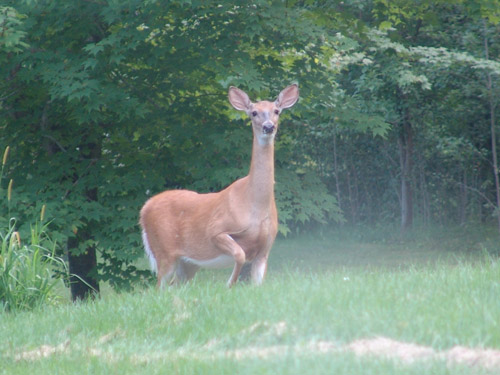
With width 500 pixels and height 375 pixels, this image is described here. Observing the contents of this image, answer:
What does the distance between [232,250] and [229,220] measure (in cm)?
37

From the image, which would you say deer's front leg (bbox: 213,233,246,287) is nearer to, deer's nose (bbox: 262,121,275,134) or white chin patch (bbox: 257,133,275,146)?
white chin patch (bbox: 257,133,275,146)

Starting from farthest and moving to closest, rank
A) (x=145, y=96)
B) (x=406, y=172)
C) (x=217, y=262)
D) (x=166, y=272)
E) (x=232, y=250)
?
(x=406, y=172) → (x=145, y=96) → (x=166, y=272) → (x=217, y=262) → (x=232, y=250)

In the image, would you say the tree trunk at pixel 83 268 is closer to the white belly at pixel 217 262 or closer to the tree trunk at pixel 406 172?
the white belly at pixel 217 262

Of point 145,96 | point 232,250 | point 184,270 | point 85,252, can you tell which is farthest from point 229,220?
point 85,252

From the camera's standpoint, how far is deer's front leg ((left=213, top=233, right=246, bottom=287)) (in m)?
7.81

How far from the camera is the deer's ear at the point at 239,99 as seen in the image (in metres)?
8.54

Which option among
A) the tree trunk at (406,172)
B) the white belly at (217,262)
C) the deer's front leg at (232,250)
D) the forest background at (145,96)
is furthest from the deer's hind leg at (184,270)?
the tree trunk at (406,172)

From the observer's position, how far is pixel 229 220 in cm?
812

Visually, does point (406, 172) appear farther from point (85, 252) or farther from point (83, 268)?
point (85, 252)

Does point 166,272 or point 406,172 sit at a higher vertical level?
point 166,272

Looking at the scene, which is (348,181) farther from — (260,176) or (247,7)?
(260,176)

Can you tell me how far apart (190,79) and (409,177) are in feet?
28.8

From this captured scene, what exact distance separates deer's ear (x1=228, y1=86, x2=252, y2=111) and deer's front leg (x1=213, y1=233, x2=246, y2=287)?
150 cm

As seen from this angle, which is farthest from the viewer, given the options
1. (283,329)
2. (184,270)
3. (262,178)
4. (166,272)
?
(184,270)
